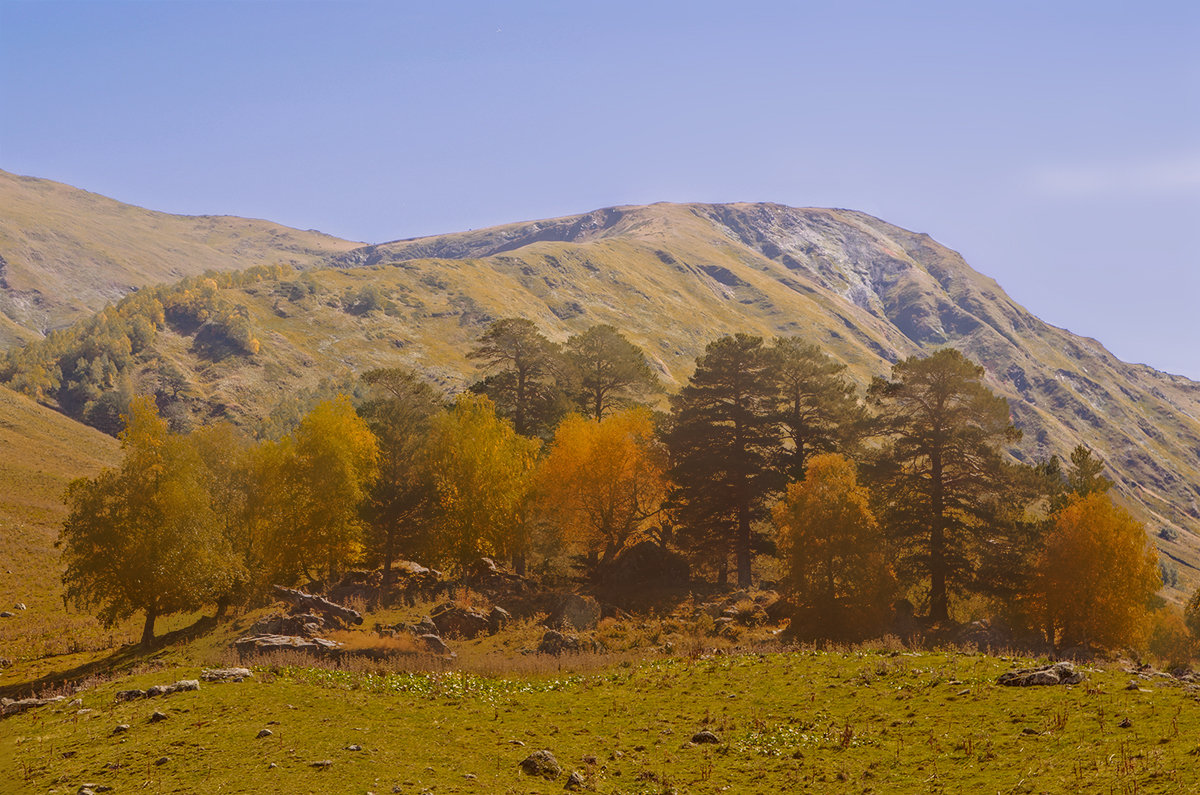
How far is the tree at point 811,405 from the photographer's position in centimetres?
5428

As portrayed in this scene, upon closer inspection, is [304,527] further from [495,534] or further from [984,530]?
[984,530]

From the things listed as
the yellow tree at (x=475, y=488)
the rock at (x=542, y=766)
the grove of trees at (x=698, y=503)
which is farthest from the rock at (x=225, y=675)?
the yellow tree at (x=475, y=488)

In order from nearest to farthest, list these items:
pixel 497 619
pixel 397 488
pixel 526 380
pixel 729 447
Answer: pixel 497 619 < pixel 729 447 < pixel 397 488 < pixel 526 380

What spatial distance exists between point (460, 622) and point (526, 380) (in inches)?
1223

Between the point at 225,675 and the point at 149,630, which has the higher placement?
the point at 225,675

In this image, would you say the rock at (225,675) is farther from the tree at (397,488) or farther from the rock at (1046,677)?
the tree at (397,488)

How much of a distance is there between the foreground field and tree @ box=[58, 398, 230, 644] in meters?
15.7

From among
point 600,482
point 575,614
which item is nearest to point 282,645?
point 575,614

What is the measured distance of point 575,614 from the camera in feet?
135

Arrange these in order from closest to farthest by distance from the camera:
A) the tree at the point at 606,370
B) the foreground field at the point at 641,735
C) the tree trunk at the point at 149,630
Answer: the foreground field at the point at 641,735, the tree trunk at the point at 149,630, the tree at the point at 606,370

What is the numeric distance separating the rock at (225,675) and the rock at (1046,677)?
24.0 meters

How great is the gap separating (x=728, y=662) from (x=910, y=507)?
80.5 ft

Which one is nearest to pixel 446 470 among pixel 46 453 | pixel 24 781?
pixel 24 781

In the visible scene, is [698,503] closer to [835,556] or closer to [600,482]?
[600,482]
